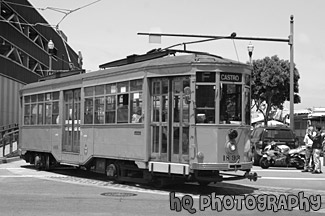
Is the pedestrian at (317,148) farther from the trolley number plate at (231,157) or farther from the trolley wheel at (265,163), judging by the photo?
the trolley number plate at (231,157)

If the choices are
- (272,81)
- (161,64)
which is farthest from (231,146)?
(272,81)

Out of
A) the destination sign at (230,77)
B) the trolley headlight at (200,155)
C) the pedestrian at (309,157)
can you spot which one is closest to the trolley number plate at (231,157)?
the trolley headlight at (200,155)

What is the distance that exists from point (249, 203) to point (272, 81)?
3674cm

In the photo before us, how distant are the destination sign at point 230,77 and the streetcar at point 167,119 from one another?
2cm

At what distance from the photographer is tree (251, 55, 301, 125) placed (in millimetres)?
46500

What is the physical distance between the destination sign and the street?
2.85 metres

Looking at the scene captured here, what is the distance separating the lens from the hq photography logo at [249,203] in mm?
10352

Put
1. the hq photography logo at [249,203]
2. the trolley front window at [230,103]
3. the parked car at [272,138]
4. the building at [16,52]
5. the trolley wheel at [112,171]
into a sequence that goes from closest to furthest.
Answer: the hq photography logo at [249,203] < the trolley front window at [230,103] < the trolley wheel at [112,171] < the parked car at [272,138] < the building at [16,52]

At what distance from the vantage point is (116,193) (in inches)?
495

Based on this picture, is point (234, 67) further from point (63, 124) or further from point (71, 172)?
point (71, 172)

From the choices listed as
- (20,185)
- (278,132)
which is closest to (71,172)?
(20,185)

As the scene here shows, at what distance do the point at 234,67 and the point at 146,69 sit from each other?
2.34 metres

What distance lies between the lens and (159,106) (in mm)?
13047

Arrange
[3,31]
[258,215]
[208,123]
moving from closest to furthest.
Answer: [258,215] < [208,123] < [3,31]
